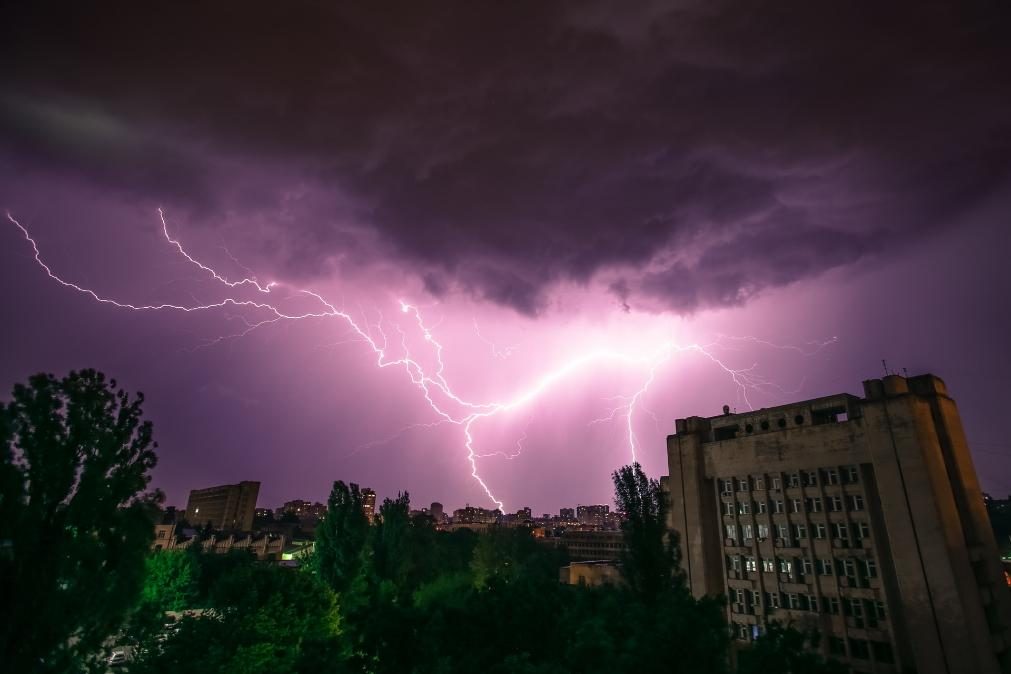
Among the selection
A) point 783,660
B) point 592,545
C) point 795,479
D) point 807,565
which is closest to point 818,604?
point 807,565

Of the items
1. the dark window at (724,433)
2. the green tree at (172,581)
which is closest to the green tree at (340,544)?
the green tree at (172,581)

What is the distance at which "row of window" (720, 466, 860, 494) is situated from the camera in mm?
29516

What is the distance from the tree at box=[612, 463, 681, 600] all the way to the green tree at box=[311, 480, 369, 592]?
16.7m

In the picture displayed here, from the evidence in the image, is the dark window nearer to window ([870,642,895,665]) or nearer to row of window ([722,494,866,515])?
row of window ([722,494,866,515])

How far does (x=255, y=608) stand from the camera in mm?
18406

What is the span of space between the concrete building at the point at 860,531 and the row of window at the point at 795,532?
0.22 ft

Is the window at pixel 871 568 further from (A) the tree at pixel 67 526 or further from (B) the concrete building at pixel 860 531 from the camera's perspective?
(A) the tree at pixel 67 526

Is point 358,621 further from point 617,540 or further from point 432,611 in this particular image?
point 617,540

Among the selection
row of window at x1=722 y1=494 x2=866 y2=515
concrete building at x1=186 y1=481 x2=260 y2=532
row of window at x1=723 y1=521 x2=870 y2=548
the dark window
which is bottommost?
row of window at x1=723 y1=521 x2=870 y2=548

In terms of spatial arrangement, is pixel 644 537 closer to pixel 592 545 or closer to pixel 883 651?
pixel 883 651

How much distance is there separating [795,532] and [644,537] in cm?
1049

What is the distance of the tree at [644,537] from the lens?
27.0 metres

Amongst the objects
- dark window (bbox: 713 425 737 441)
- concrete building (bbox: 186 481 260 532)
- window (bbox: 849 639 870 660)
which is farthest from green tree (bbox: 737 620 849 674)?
concrete building (bbox: 186 481 260 532)

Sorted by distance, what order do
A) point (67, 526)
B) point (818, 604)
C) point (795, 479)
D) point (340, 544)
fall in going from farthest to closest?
1. point (340, 544)
2. point (795, 479)
3. point (818, 604)
4. point (67, 526)
